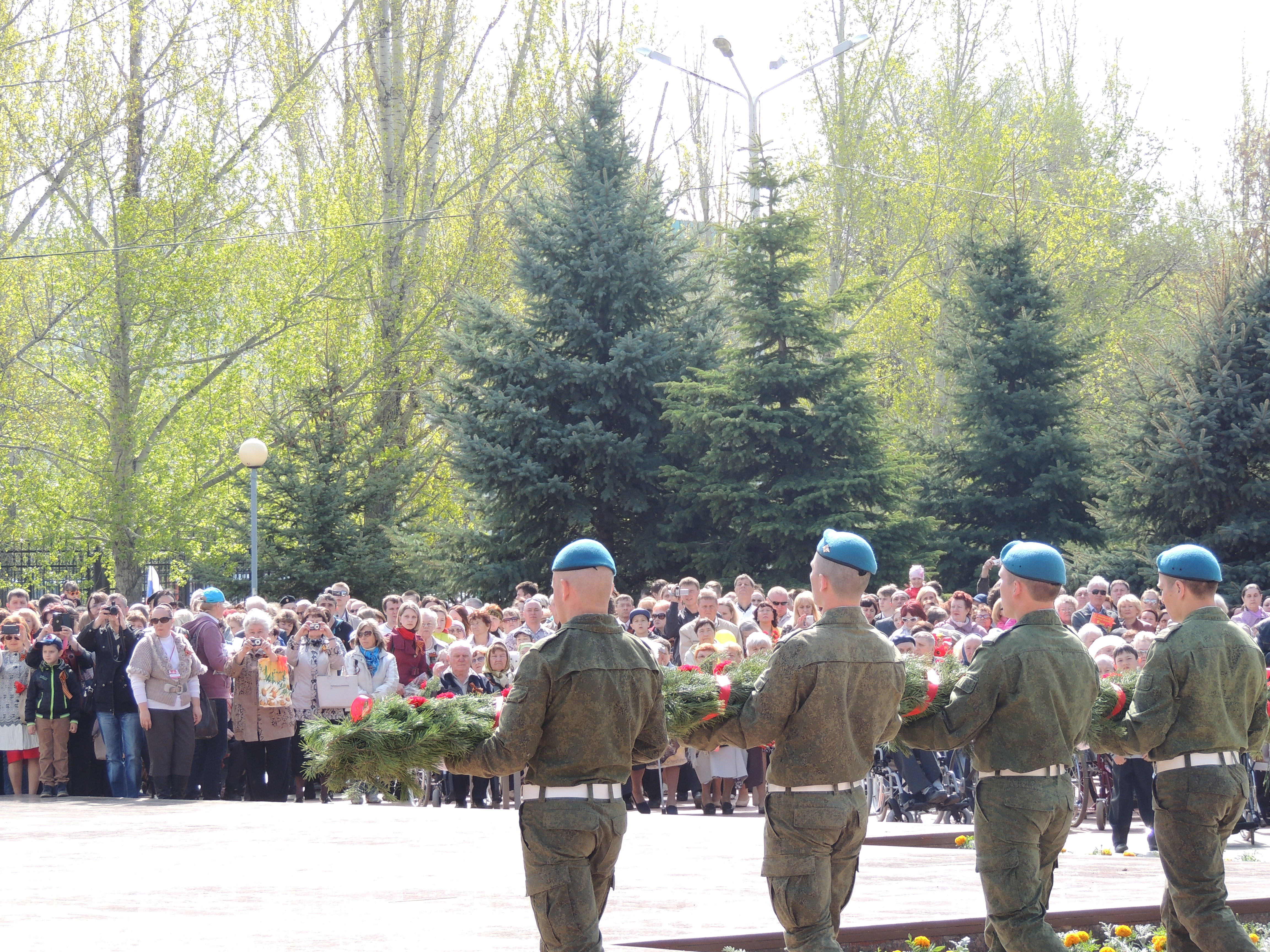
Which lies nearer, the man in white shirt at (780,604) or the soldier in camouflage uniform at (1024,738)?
the soldier in camouflage uniform at (1024,738)

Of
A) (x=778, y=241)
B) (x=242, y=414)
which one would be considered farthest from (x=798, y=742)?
(x=242, y=414)

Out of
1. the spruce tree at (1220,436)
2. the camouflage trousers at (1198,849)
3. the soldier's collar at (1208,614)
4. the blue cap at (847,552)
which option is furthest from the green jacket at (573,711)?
the spruce tree at (1220,436)

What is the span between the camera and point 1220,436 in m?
20.2

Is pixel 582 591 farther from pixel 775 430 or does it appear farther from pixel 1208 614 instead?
pixel 775 430

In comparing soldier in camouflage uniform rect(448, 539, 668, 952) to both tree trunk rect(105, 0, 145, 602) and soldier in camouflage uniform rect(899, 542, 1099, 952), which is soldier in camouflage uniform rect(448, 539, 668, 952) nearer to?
soldier in camouflage uniform rect(899, 542, 1099, 952)

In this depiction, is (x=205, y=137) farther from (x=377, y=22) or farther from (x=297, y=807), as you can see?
(x=297, y=807)

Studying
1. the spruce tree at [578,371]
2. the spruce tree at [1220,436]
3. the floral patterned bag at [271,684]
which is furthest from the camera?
the spruce tree at [578,371]

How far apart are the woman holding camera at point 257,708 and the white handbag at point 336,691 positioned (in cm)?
33

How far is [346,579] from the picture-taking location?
999 inches

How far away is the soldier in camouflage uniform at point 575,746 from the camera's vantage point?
543 centimetres

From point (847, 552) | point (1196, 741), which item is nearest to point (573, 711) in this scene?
point (847, 552)

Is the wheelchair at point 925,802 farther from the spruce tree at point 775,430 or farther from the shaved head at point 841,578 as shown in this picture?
the spruce tree at point 775,430

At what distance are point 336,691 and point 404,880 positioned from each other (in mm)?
5775

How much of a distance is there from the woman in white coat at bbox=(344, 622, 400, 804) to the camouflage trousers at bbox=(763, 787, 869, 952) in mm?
8966
